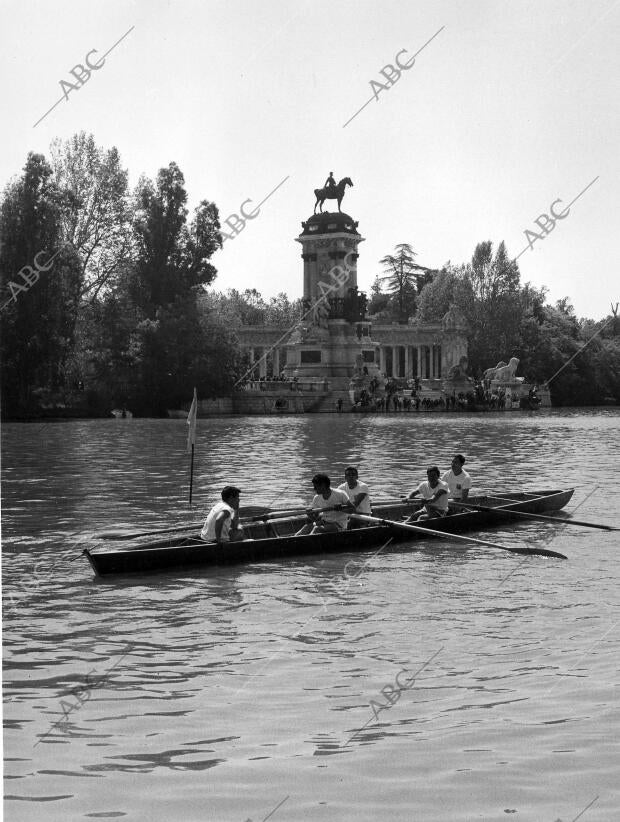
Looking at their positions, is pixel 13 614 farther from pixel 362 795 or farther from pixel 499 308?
pixel 499 308

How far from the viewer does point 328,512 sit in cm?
1769

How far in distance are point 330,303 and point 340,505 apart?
74647 millimetres

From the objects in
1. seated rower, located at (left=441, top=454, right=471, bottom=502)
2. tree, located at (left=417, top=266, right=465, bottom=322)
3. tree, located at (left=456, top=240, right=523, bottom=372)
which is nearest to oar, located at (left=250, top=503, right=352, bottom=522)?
seated rower, located at (left=441, top=454, right=471, bottom=502)

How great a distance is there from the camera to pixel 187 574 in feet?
50.7

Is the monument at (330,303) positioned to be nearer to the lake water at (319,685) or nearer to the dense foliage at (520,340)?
the dense foliage at (520,340)

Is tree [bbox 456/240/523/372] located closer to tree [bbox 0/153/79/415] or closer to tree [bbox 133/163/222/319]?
tree [bbox 133/163/222/319]

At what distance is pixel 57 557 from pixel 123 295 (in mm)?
59511

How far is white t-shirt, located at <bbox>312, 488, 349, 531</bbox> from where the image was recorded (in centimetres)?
1769

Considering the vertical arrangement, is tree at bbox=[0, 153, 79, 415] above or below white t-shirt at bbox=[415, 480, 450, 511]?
above

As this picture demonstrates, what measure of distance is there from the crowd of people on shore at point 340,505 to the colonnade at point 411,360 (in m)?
97.7

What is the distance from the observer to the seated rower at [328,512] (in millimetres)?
17578

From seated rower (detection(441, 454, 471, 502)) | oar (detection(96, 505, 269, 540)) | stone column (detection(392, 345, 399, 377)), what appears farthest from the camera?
stone column (detection(392, 345, 399, 377))

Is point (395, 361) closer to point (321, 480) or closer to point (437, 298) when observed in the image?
point (437, 298)

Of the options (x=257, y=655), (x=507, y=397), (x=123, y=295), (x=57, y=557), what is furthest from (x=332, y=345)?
(x=257, y=655)
